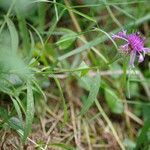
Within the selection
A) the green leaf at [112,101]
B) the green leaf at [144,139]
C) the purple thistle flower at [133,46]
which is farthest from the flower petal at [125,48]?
the green leaf at [112,101]

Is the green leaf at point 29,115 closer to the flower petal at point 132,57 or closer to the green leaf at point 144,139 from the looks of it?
the flower petal at point 132,57

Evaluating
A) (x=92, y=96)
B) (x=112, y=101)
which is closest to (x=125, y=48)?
(x=92, y=96)

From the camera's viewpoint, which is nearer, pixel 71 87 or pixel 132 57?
pixel 132 57

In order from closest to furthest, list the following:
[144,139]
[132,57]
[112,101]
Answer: [132,57] → [144,139] → [112,101]

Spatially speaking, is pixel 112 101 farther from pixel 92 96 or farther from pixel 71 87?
pixel 92 96

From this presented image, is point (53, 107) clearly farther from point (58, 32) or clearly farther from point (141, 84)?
point (141, 84)

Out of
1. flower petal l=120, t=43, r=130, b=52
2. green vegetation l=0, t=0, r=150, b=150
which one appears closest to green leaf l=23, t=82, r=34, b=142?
green vegetation l=0, t=0, r=150, b=150

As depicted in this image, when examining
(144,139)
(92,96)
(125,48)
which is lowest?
(144,139)

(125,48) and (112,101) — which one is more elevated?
(125,48)

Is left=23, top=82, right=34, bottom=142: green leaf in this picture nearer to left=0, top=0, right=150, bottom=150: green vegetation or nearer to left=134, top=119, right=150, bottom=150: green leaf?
left=0, top=0, right=150, bottom=150: green vegetation
